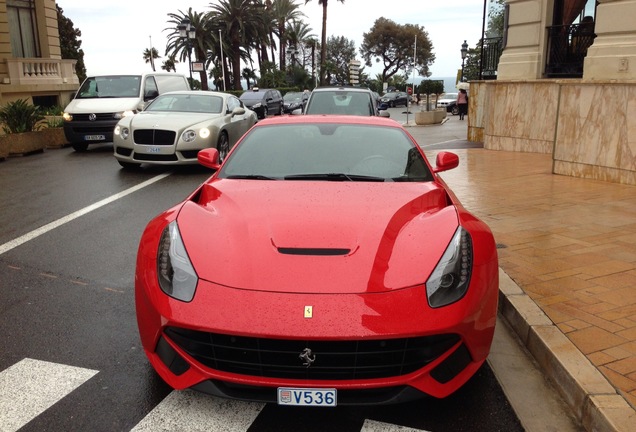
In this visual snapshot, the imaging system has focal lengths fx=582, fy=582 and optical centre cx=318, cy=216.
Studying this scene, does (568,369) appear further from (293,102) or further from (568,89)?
(293,102)

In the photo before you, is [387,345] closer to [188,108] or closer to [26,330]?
[26,330]

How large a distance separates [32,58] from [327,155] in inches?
942

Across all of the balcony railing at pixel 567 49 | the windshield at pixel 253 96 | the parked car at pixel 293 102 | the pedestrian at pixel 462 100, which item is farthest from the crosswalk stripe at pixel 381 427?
the parked car at pixel 293 102

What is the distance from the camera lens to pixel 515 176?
9.65m

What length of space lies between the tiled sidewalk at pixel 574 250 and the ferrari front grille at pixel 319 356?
112 cm

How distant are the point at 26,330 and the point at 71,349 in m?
0.51

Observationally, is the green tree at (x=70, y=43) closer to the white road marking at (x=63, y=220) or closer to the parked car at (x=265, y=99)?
the parked car at (x=265, y=99)

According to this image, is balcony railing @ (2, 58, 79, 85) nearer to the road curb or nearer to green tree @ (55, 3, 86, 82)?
the road curb

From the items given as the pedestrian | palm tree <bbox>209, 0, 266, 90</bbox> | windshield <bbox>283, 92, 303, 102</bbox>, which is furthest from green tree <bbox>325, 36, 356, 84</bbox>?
the pedestrian

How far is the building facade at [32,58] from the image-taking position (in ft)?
75.5

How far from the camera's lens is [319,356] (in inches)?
99.2

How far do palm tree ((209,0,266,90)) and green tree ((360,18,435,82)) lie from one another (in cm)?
3224

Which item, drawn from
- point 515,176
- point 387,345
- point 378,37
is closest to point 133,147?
point 515,176

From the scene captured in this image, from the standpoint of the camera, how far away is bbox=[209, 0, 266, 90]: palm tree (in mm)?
55562
